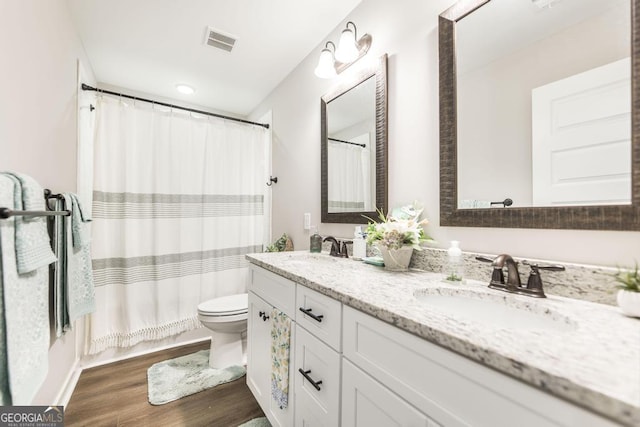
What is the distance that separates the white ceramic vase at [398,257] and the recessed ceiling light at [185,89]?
2.47 metres

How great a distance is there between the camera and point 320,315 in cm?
94

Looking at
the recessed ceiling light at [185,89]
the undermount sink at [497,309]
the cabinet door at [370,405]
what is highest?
the recessed ceiling light at [185,89]

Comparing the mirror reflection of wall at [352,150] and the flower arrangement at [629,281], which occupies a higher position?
the mirror reflection of wall at [352,150]

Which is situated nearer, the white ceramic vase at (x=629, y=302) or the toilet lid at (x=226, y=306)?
the white ceramic vase at (x=629, y=302)

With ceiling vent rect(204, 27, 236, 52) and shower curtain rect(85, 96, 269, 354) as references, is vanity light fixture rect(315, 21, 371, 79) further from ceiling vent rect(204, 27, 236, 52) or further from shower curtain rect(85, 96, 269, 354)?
shower curtain rect(85, 96, 269, 354)

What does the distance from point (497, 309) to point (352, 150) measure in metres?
1.13

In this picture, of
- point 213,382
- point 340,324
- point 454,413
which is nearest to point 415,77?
point 340,324

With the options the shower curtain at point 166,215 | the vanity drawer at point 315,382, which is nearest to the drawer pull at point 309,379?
the vanity drawer at point 315,382

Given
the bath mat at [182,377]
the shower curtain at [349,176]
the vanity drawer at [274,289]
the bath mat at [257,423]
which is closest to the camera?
the vanity drawer at [274,289]

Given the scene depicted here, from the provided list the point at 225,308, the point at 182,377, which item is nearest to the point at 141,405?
the point at 182,377

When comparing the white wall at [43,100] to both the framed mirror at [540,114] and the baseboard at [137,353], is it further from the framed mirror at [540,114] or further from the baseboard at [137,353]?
the framed mirror at [540,114]

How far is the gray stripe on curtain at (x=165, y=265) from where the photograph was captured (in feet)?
6.70

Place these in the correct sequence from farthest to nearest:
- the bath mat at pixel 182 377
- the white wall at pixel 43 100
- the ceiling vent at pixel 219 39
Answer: the ceiling vent at pixel 219 39
the bath mat at pixel 182 377
the white wall at pixel 43 100

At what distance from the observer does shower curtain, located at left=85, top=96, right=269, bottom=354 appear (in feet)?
6.75
